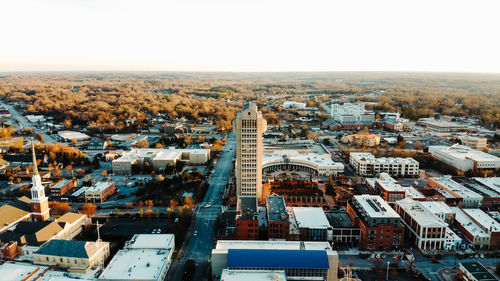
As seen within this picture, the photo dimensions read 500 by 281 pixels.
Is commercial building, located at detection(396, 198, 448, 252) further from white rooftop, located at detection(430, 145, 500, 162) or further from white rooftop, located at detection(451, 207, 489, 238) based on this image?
white rooftop, located at detection(430, 145, 500, 162)

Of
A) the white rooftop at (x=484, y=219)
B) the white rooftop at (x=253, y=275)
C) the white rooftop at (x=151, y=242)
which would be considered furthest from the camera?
the white rooftop at (x=484, y=219)

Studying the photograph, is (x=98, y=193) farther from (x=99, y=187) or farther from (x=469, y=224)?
(x=469, y=224)

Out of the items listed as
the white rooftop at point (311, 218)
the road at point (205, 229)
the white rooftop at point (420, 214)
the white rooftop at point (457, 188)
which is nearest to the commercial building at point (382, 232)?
the white rooftop at point (420, 214)

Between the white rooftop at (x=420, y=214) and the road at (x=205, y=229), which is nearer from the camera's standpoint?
the road at (x=205, y=229)

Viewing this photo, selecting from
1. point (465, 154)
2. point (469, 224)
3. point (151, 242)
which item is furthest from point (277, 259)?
point (465, 154)

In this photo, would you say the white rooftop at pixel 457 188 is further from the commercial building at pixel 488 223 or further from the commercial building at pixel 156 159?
the commercial building at pixel 156 159

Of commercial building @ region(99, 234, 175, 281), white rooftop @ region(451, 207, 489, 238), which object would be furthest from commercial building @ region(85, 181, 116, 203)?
white rooftop @ region(451, 207, 489, 238)

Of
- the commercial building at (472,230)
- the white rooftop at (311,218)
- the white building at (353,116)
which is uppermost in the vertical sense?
the white building at (353,116)
